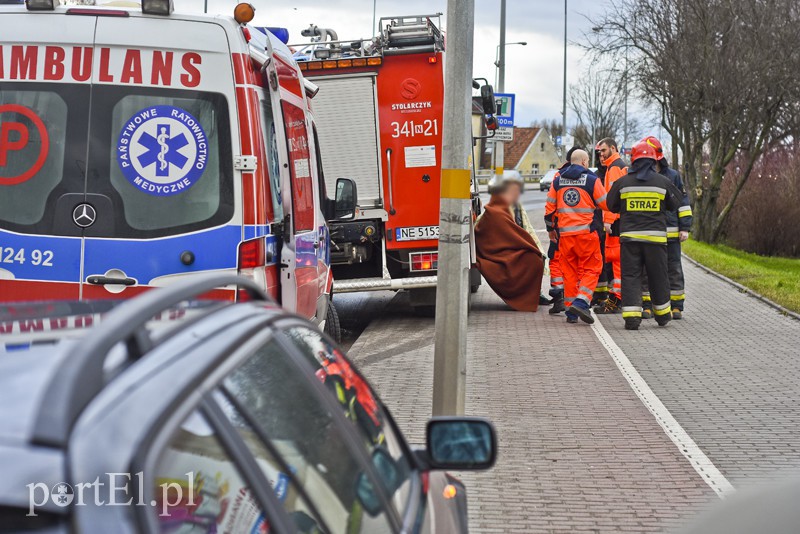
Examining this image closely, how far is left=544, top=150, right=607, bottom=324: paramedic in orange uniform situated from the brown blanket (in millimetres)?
828

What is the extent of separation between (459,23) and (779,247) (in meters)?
24.1

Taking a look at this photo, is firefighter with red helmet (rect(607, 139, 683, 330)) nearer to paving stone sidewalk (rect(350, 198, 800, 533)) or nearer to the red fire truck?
paving stone sidewalk (rect(350, 198, 800, 533))

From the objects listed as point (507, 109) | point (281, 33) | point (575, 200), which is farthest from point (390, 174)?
point (507, 109)

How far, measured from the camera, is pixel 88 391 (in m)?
1.49

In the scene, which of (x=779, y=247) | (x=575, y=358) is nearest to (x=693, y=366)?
(x=575, y=358)

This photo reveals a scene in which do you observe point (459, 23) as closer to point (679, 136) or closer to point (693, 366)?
point (693, 366)

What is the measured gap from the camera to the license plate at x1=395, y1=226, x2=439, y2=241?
12.8 meters

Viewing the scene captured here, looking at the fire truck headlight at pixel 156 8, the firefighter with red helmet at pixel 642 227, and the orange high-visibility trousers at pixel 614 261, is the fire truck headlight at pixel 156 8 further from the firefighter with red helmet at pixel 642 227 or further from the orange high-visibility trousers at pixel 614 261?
the orange high-visibility trousers at pixel 614 261

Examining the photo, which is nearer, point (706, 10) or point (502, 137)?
point (502, 137)

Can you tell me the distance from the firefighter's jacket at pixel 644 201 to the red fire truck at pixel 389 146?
2.16 m

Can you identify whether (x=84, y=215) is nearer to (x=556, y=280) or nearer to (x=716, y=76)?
(x=556, y=280)

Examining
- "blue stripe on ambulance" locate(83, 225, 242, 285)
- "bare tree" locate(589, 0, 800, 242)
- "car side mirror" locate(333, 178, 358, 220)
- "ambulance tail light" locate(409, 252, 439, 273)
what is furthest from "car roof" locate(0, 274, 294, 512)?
"bare tree" locate(589, 0, 800, 242)

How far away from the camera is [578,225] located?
41.0 feet

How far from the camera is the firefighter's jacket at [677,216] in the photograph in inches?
488
